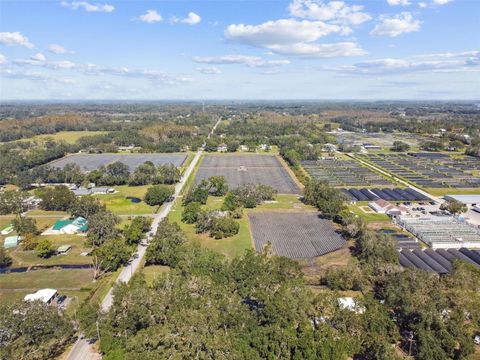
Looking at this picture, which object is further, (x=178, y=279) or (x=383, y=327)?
(x=178, y=279)

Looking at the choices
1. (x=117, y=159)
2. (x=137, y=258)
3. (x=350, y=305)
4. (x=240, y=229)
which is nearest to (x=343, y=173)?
(x=240, y=229)

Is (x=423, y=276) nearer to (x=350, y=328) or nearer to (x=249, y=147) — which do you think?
(x=350, y=328)

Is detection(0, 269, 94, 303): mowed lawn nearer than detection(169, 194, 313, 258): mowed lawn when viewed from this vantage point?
Yes

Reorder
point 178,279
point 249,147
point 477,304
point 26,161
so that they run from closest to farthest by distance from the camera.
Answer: point 477,304, point 178,279, point 26,161, point 249,147

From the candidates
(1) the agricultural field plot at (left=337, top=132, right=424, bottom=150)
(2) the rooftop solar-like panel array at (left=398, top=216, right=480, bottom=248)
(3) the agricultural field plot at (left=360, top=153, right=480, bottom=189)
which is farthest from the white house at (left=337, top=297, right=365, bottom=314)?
(1) the agricultural field plot at (left=337, top=132, right=424, bottom=150)

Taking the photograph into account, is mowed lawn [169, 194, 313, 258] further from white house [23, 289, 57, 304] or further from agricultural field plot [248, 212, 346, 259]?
white house [23, 289, 57, 304]

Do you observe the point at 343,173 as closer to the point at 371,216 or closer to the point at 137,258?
the point at 371,216

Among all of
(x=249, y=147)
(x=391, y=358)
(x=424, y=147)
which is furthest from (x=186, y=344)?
(x=424, y=147)
